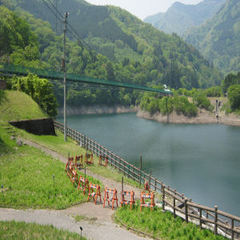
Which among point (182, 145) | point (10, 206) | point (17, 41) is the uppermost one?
point (17, 41)

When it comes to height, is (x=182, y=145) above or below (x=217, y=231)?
below

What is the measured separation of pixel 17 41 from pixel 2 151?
281ft

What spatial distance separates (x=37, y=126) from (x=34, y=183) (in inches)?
729

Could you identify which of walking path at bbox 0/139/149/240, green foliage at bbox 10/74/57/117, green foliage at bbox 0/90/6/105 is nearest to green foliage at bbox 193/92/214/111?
green foliage at bbox 10/74/57/117

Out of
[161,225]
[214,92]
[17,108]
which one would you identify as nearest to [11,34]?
[17,108]

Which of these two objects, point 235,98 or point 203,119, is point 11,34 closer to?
point 203,119

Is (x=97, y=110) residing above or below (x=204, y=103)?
below

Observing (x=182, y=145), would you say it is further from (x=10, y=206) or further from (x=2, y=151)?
(x=10, y=206)

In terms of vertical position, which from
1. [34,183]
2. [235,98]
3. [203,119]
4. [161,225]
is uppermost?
[235,98]

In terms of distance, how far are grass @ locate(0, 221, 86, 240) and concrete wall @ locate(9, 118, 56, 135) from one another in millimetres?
23000

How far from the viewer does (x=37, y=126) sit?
39.6 metres

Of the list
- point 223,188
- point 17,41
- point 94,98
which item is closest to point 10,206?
point 223,188

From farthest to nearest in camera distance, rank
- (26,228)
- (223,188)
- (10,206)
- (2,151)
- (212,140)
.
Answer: (212,140), (223,188), (2,151), (10,206), (26,228)

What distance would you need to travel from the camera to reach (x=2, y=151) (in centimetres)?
2853
